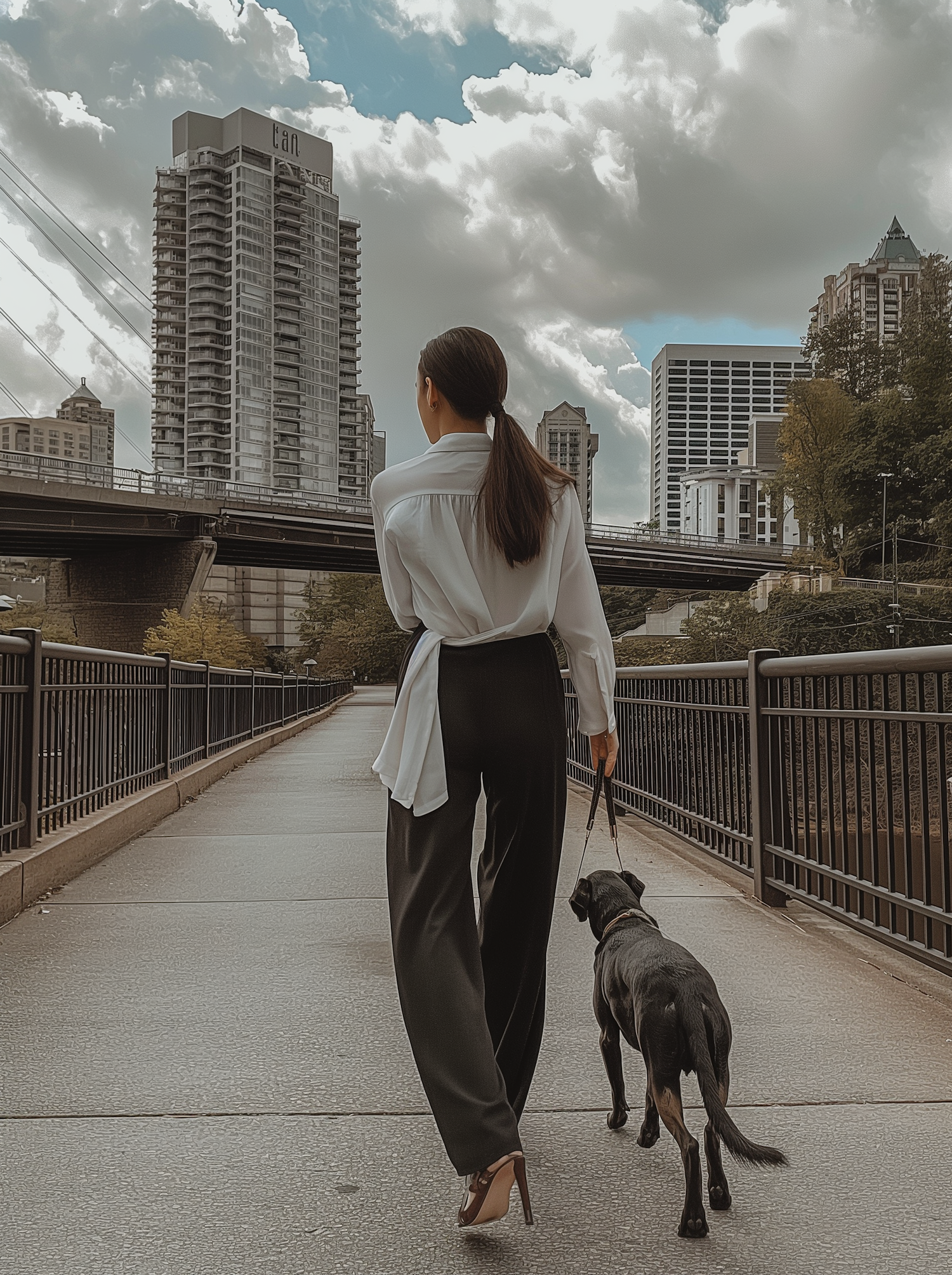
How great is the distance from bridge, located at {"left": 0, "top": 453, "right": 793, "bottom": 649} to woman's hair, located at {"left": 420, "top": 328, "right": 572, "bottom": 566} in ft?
175

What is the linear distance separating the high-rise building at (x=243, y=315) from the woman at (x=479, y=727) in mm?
166143

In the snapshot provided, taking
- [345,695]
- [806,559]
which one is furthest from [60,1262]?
[806,559]

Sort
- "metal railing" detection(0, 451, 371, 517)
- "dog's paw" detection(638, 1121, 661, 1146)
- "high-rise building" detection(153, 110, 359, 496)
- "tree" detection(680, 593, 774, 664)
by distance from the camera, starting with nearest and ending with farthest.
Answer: "dog's paw" detection(638, 1121, 661, 1146), "metal railing" detection(0, 451, 371, 517), "tree" detection(680, 593, 774, 664), "high-rise building" detection(153, 110, 359, 496)

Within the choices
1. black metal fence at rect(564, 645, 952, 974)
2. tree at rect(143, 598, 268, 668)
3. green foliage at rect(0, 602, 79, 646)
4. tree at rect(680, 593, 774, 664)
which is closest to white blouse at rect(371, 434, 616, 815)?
black metal fence at rect(564, 645, 952, 974)

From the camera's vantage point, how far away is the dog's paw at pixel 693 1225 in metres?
2.52

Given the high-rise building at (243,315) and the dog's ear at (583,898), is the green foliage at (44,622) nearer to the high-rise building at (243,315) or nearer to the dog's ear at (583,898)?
the dog's ear at (583,898)

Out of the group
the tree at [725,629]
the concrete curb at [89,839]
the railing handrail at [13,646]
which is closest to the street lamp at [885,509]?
the tree at [725,629]

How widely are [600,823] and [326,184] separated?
7580 inches

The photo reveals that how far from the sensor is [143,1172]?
2.89 metres

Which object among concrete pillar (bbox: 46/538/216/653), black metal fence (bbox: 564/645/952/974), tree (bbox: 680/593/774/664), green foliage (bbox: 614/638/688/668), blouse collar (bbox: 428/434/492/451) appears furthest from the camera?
green foliage (bbox: 614/638/688/668)

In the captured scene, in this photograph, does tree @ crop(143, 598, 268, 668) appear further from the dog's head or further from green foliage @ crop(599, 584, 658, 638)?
green foliage @ crop(599, 584, 658, 638)

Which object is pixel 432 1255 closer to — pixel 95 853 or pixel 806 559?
pixel 95 853

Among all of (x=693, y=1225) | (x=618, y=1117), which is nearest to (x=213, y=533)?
(x=618, y=1117)

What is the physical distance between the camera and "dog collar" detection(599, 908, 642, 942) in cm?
298
